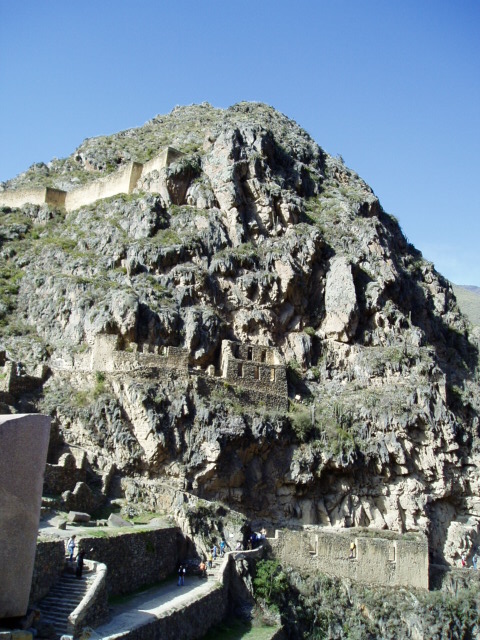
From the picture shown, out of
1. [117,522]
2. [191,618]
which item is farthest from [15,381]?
[191,618]

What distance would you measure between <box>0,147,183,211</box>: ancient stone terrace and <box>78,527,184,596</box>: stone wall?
82.8 feet

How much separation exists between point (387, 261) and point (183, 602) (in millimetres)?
32214

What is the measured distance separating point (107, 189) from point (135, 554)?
31792 millimetres

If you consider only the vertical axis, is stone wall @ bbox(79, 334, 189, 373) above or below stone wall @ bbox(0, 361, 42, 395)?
above

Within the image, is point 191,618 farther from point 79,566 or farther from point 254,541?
point 254,541

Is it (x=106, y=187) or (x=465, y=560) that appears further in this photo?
(x=106, y=187)

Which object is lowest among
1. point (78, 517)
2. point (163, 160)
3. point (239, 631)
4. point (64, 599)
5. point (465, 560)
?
point (239, 631)

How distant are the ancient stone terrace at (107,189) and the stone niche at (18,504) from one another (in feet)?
101

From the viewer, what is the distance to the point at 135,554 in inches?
901

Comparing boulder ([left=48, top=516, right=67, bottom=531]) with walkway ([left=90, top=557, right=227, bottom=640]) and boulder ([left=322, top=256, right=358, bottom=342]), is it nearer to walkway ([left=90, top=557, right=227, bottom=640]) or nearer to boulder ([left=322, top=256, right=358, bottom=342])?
walkway ([left=90, top=557, right=227, bottom=640])

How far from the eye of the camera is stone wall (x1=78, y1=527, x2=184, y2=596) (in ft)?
69.8

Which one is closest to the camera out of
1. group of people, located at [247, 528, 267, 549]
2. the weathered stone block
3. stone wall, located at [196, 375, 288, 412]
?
the weathered stone block

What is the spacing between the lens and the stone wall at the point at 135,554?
2127 centimetres

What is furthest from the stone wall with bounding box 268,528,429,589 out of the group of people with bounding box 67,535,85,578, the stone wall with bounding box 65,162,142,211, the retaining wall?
the stone wall with bounding box 65,162,142,211
